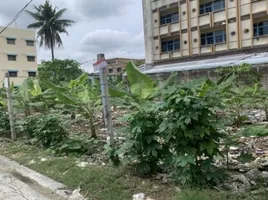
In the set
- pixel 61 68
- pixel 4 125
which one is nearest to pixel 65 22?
pixel 61 68

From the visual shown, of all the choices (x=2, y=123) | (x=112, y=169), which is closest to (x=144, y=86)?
(x=112, y=169)

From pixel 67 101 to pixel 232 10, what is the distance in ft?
71.2

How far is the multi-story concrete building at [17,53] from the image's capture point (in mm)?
44312

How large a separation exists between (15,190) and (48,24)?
132ft

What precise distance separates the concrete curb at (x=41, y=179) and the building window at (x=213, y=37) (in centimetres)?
2320

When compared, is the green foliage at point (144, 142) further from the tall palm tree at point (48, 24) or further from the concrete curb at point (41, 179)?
the tall palm tree at point (48, 24)

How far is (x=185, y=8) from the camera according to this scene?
2795 cm

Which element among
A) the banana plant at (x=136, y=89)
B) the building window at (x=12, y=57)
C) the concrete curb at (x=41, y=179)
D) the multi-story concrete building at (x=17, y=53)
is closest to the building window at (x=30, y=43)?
the multi-story concrete building at (x=17, y=53)

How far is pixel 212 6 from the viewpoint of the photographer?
26.5m

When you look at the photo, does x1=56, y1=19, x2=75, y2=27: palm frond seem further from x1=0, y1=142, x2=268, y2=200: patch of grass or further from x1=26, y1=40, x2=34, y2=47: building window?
x1=0, y1=142, x2=268, y2=200: patch of grass

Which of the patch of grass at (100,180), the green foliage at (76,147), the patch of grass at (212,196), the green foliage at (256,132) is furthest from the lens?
the green foliage at (76,147)

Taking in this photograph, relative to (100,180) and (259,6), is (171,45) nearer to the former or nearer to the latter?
(259,6)

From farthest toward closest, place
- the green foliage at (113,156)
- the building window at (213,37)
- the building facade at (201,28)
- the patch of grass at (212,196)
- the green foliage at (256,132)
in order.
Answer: the building window at (213,37) < the building facade at (201,28) < the green foliage at (113,156) < the green foliage at (256,132) < the patch of grass at (212,196)

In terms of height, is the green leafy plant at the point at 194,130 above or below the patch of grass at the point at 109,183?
above
